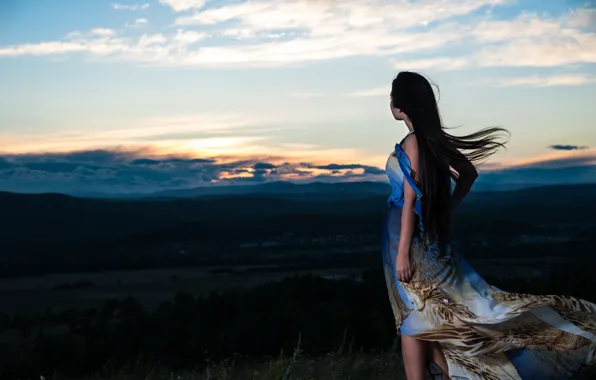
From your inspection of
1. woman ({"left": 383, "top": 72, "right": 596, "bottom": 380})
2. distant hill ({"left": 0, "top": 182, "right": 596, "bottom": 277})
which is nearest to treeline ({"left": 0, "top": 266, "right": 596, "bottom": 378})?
woman ({"left": 383, "top": 72, "right": 596, "bottom": 380})

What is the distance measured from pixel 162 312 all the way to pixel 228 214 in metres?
72.8

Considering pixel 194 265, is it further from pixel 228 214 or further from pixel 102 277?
pixel 228 214

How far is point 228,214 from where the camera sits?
9488 centimetres

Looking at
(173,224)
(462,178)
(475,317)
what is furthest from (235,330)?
(173,224)

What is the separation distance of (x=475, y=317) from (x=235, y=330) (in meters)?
12.9

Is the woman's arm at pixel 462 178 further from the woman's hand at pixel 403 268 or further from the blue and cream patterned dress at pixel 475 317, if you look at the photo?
the woman's hand at pixel 403 268

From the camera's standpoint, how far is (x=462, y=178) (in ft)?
15.6

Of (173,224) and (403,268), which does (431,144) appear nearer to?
(403,268)

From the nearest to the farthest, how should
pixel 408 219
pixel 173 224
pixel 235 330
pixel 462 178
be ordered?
pixel 408 219 < pixel 462 178 < pixel 235 330 < pixel 173 224

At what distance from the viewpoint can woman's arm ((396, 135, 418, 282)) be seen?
4.40 m

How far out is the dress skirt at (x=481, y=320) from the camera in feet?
14.8

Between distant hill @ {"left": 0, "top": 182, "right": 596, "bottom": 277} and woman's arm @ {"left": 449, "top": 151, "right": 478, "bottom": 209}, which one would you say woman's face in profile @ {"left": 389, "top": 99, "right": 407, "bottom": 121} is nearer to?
woman's arm @ {"left": 449, "top": 151, "right": 478, "bottom": 209}

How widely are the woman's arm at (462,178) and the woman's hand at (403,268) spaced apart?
47cm

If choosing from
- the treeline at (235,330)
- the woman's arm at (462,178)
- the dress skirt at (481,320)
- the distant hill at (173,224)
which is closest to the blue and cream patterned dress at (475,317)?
the dress skirt at (481,320)
